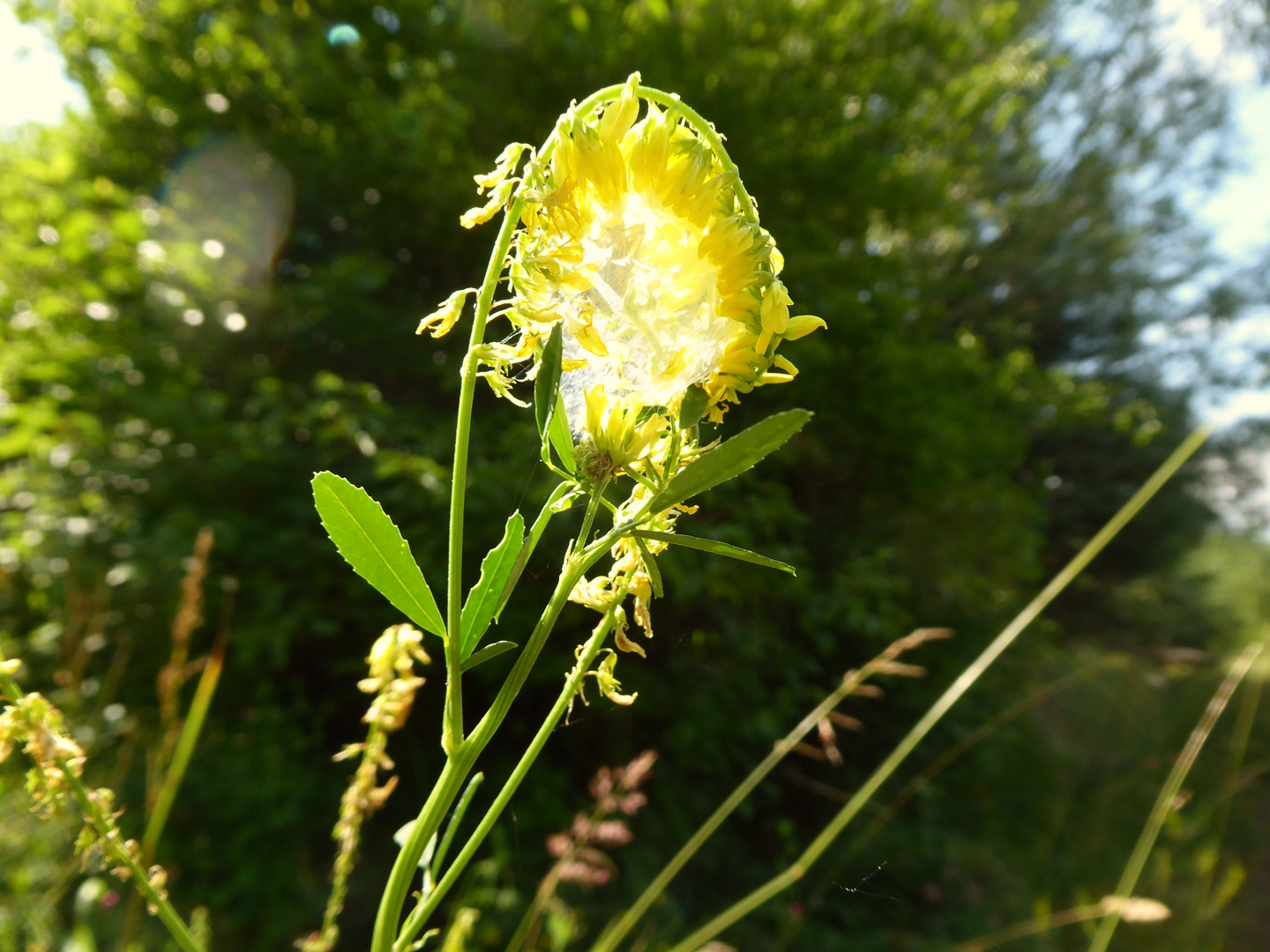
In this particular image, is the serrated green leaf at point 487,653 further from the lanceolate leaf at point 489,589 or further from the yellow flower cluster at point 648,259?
the yellow flower cluster at point 648,259

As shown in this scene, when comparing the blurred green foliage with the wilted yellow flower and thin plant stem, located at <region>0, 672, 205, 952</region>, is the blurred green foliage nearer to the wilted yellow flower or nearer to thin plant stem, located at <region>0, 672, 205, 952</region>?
thin plant stem, located at <region>0, 672, 205, 952</region>

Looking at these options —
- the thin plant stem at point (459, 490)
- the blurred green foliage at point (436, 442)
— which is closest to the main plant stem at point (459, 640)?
the thin plant stem at point (459, 490)

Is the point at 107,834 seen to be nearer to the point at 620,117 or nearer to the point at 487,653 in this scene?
the point at 487,653

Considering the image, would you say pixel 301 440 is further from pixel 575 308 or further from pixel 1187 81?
pixel 1187 81

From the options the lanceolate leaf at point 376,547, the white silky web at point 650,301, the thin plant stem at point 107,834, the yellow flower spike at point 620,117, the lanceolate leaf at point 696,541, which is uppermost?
the yellow flower spike at point 620,117

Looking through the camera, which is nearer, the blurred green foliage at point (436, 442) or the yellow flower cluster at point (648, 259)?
the yellow flower cluster at point (648, 259)

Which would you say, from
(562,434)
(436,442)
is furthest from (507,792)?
(436,442)

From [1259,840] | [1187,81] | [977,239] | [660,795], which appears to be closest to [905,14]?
[977,239]
